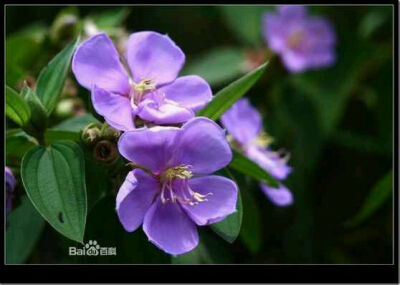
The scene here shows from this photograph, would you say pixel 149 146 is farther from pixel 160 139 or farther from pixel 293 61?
pixel 293 61

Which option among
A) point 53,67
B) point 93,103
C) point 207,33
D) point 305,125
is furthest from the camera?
point 207,33

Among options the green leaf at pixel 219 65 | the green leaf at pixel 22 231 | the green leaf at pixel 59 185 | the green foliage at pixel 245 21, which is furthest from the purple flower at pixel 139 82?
the green foliage at pixel 245 21

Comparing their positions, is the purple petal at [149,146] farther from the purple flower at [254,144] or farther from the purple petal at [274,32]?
the purple petal at [274,32]

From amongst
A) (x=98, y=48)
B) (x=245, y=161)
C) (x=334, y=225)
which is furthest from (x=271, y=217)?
(x=98, y=48)

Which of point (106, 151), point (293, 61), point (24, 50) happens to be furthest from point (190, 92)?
point (293, 61)

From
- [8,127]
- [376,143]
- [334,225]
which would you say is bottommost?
[334,225]

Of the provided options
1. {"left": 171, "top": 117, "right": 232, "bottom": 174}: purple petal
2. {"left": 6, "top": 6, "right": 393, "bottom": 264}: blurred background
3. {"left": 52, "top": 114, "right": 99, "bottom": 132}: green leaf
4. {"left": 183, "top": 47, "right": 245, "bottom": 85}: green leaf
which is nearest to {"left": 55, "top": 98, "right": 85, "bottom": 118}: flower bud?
{"left": 6, "top": 6, "right": 393, "bottom": 264}: blurred background

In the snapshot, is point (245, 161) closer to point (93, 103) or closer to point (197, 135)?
point (197, 135)

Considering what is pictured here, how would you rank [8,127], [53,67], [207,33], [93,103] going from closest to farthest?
[93,103]
[53,67]
[8,127]
[207,33]
